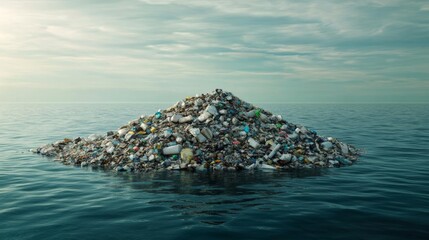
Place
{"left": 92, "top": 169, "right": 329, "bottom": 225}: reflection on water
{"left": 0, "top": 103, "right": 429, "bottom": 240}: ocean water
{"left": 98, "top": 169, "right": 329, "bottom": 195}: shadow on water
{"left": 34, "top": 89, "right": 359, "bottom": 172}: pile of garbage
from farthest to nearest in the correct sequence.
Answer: {"left": 34, "top": 89, "right": 359, "bottom": 172}: pile of garbage → {"left": 98, "top": 169, "right": 329, "bottom": 195}: shadow on water → {"left": 92, "top": 169, "right": 329, "bottom": 225}: reflection on water → {"left": 0, "top": 103, "right": 429, "bottom": 240}: ocean water

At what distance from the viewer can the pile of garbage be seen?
1302cm

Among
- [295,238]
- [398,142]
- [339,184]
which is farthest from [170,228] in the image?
[398,142]

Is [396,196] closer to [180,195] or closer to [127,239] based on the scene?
[180,195]

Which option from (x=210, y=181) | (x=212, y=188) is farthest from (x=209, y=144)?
(x=212, y=188)

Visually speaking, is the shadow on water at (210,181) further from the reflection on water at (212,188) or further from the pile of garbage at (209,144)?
the pile of garbage at (209,144)

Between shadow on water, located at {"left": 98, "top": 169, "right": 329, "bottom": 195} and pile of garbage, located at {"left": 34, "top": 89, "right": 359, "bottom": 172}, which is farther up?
pile of garbage, located at {"left": 34, "top": 89, "right": 359, "bottom": 172}

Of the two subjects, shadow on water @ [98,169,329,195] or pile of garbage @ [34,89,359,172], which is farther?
pile of garbage @ [34,89,359,172]

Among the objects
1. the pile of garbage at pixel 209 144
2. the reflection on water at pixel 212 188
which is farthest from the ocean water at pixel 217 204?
the pile of garbage at pixel 209 144

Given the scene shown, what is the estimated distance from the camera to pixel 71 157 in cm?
1534

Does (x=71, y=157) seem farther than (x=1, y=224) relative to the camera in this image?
Yes

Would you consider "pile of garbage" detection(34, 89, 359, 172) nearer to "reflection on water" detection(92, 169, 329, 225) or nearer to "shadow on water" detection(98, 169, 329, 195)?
"shadow on water" detection(98, 169, 329, 195)

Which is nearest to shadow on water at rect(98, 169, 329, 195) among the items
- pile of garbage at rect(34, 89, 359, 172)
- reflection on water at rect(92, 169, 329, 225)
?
reflection on water at rect(92, 169, 329, 225)

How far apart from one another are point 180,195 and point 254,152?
518cm

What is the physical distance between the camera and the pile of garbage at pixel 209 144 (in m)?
13.0
